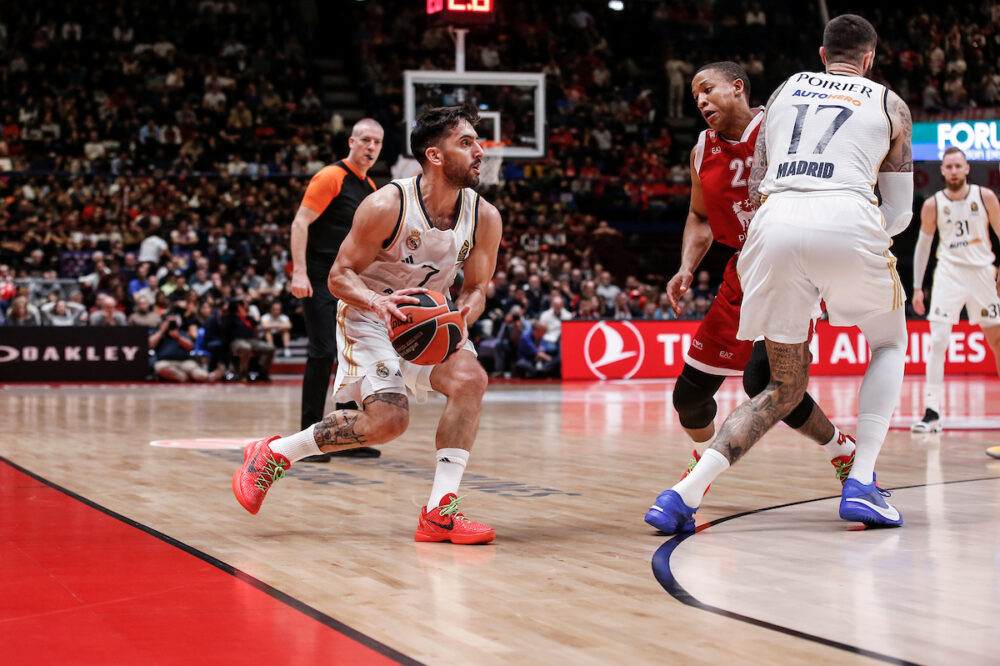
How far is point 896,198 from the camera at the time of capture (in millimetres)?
4520

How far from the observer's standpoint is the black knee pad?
17.6ft

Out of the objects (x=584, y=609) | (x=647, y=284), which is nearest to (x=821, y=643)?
(x=584, y=609)

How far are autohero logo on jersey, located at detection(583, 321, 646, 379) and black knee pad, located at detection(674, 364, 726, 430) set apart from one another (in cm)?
1129

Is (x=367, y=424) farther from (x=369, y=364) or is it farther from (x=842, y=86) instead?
(x=842, y=86)

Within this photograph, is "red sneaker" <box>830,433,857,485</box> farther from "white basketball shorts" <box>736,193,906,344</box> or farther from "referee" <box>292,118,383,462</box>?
"referee" <box>292,118,383,462</box>

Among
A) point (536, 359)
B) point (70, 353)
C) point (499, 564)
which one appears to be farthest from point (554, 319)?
point (499, 564)

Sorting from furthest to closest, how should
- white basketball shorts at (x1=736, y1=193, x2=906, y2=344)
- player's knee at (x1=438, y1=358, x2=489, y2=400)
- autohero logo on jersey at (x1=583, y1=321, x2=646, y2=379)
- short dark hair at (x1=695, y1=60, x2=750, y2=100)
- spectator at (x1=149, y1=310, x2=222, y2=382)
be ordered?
autohero logo on jersey at (x1=583, y1=321, x2=646, y2=379), spectator at (x1=149, y1=310, x2=222, y2=382), short dark hair at (x1=695, y1=60, x2=750, y2=100), player's knee at (x1=438, y1=358, x2=489, y2=400), white basketball shorts at (x1=736, y1=193, x2=906, y2=344)

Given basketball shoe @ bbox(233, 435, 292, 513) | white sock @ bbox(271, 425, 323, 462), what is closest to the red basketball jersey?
white sock @ bbox(271, 425, 323, 462)

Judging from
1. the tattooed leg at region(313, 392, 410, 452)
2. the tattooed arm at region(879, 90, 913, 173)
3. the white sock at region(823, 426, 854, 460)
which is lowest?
the white sock at region(823, 426, 854, 460)

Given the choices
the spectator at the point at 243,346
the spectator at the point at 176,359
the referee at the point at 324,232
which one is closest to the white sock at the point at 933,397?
the referee at the point at 324,232

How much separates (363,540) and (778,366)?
1.75m

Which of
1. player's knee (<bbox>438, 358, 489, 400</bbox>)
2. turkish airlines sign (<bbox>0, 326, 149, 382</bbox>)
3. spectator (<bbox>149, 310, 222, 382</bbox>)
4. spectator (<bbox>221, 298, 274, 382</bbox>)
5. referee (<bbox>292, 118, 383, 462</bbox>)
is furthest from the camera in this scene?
spectator (<bbox>221, 298, 274, 382</bbox>)

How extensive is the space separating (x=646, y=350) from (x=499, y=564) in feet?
43.1

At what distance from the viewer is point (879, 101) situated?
4.43 m
